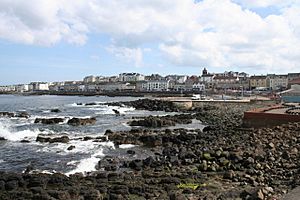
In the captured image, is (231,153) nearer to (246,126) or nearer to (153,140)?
(153,140)

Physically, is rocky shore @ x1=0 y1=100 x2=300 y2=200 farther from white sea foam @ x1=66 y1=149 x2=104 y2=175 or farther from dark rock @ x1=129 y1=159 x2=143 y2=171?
white sea foam @ x1=66 y1=149 x2=104 y2=175

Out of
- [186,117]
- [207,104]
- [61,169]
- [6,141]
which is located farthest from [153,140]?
[207,104]

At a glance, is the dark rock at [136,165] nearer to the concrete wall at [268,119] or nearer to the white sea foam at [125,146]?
the white sea foam at [125,146]

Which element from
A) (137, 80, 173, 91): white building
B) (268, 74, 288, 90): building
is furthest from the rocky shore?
(137, 80, 173, 91): white building

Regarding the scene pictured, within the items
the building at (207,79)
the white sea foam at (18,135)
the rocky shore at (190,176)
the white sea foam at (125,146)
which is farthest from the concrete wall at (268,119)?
the building at (207,79)

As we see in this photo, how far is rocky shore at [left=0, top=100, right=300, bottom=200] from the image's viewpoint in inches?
451

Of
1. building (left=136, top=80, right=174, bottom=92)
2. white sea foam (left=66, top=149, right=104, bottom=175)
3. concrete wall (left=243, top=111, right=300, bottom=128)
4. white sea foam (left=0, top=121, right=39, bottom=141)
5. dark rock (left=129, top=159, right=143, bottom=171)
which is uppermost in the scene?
building (left=136, top=80, right=174, bottom=92)

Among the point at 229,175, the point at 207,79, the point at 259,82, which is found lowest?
the point at 229,175

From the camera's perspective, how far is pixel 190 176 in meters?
13.8

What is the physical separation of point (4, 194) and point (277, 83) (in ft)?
392

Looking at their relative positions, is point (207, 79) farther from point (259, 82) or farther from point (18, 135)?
point (18, 135)

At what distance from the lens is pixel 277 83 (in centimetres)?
12112

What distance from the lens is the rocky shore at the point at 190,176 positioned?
11445 mm

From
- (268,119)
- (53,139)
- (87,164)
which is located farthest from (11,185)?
(268,119)
